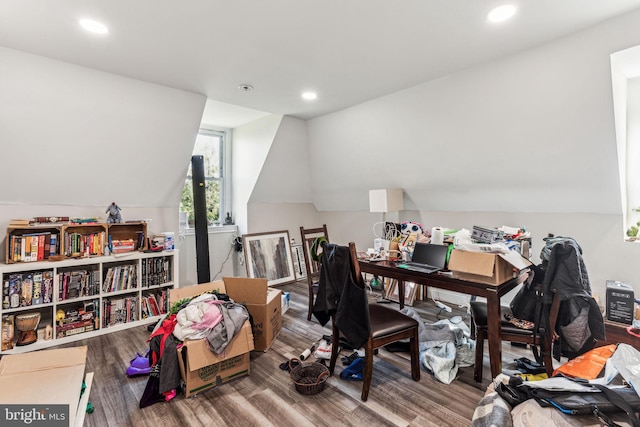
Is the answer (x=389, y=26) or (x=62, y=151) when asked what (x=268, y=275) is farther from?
(x=389, y=26)

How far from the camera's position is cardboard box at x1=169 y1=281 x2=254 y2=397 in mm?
2043

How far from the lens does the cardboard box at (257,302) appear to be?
106 inches

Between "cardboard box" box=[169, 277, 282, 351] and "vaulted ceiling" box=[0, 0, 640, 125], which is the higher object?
"vaulted ceiling" box=[0, 0, 640, 125]

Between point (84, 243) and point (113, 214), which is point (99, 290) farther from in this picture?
point (113, 214)

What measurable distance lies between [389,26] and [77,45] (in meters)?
2.29

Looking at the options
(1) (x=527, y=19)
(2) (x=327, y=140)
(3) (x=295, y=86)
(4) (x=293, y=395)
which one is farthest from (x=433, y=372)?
(2) (x=327, y=140)

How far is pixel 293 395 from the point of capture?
208cm

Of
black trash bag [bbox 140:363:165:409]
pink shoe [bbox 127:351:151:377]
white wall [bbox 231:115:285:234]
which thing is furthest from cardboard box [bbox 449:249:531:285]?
white wall [bbox 231:115:285:234]

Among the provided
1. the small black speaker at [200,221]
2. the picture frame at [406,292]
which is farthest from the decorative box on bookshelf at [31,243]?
the picture frame at [406,292]

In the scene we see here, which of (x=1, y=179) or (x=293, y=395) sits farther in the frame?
(x=1, y=179)

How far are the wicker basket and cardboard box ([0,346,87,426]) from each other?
4.01ft

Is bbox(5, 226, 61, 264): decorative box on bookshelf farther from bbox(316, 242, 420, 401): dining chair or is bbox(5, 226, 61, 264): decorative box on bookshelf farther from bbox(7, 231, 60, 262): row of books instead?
bbox(316, 242, 420, 401): dining chair

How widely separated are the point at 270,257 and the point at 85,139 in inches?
105

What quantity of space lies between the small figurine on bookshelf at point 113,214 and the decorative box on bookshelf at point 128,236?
5 centimetres
